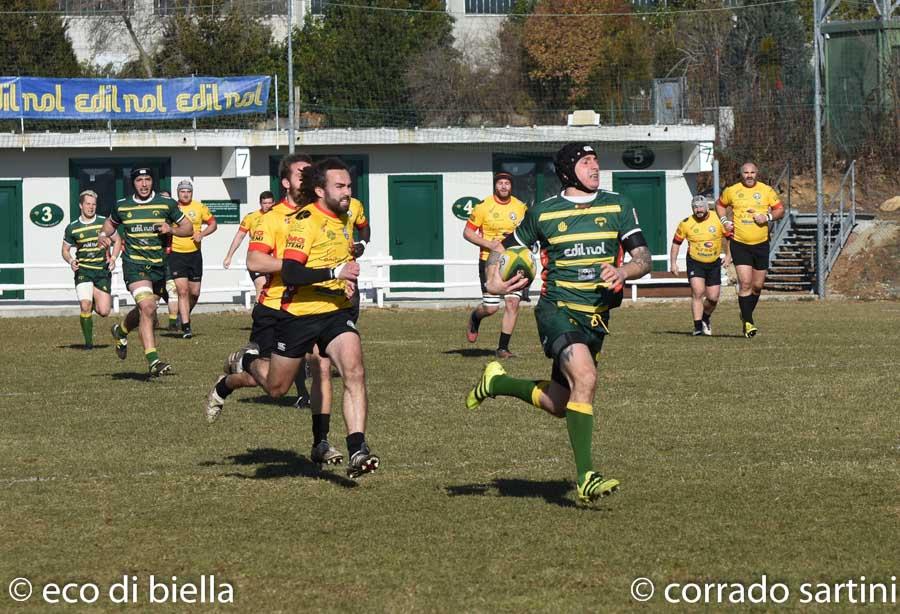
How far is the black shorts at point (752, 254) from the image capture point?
1942cm

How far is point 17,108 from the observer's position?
104ft

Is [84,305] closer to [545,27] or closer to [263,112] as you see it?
[263,112]

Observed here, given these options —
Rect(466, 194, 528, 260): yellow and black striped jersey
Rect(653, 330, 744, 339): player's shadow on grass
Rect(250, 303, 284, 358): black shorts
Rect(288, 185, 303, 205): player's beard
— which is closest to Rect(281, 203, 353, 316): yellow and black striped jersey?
Rect(288, 185, 303, 205): player's beard

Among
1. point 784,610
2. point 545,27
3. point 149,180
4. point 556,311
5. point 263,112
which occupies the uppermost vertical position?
point 545,27

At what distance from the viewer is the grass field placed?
256 inches

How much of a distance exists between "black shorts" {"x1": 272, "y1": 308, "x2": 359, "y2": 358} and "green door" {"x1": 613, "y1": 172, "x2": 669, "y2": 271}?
26117mm

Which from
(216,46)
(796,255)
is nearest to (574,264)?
(796,255)

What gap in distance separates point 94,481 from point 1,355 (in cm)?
1067

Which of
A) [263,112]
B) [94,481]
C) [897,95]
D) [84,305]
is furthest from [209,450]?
[897,95]

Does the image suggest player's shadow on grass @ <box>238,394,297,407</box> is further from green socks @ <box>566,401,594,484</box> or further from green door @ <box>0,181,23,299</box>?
green door @ <box>0,181,23,299</box>

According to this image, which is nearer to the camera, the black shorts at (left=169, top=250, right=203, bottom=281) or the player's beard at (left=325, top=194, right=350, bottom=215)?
the player's beard at (left=325, top=194, right=350, bottom=215)

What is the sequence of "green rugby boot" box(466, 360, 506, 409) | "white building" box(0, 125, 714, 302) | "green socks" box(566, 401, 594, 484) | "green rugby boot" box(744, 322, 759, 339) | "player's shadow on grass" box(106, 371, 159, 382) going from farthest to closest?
"white building" box(0, 125, 714, 302) < "green rugby boot" box(744, 322, 759, 339) < "player's shadow on grass" box(106, 371, 159, 382) < "green rugby boot" box(466, 360, 506, 409) < "green socks" box(566, 401, 594, 484)

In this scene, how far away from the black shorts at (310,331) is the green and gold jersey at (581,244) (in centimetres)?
127

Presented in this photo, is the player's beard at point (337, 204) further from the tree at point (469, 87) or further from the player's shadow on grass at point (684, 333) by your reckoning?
the tree at point (469, 87)
